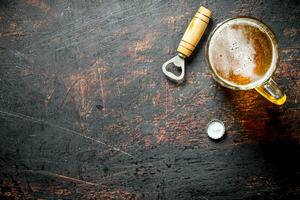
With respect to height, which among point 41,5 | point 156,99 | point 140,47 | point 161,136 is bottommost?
point 161,136

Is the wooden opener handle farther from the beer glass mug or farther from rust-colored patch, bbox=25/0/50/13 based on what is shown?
rust-colored patch, bbox=25/0/50/13

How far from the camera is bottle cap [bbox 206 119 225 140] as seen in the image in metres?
1.37

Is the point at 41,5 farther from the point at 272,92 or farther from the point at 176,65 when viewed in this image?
the point at 272,92

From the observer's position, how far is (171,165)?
4.58ft

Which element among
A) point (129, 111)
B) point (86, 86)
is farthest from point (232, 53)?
point (86, 86)

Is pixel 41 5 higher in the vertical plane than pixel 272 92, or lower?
higher

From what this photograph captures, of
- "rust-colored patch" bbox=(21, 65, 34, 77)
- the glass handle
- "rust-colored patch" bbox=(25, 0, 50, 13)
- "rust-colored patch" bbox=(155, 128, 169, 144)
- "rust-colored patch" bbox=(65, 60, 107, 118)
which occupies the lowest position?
"rust-colored patch" bbox=(155, 128, 169, 144)

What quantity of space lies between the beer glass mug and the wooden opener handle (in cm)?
4

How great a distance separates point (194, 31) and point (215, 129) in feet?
1.00

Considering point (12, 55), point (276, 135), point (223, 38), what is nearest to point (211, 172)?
point (276, 135)

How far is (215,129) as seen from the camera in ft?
4.51

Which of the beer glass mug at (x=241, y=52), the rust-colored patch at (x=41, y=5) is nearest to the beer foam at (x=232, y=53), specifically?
the beer glass mug at (x=241, y=52)

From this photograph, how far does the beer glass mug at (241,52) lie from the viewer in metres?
1.30

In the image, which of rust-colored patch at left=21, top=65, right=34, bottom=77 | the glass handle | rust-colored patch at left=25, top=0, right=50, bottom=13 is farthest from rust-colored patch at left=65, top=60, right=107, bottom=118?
the glass handle
